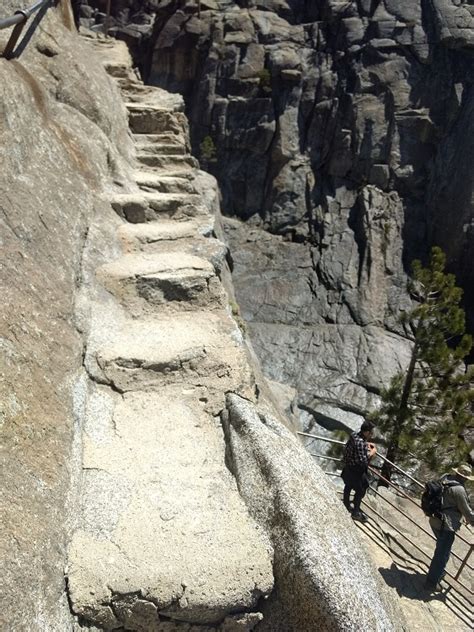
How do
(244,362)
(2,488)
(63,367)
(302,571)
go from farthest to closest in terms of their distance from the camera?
1. (244,362)
2. (63,367)
3. (302,571)
4. (2,488)

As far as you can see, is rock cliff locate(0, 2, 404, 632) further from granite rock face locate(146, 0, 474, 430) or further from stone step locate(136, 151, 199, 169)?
granite rock face locate(146, 0, 474, 430)

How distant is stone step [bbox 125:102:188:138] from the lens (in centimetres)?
1343

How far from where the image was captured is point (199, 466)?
4344 mm

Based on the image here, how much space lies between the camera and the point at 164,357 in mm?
5406

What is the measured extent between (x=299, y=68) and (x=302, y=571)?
3942 cm

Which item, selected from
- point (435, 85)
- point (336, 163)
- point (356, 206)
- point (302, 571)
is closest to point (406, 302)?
point (356, 206)

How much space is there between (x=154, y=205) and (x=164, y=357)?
182 inches

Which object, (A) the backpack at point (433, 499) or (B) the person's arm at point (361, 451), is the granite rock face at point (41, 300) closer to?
(B) the person's arm at point (361, 451)

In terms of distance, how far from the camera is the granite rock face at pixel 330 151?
31.6 m

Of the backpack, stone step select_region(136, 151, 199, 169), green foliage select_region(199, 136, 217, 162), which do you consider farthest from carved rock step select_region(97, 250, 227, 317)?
green foliage select_region(199, 136, 217, 162)

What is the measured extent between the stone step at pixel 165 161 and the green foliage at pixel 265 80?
27.6 metres

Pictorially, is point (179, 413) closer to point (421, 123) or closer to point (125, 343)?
point (125, 343)

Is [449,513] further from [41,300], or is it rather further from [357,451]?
[41,300]

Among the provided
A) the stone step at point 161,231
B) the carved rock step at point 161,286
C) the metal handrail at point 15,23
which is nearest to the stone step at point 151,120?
the metal handrail at point 15,23
